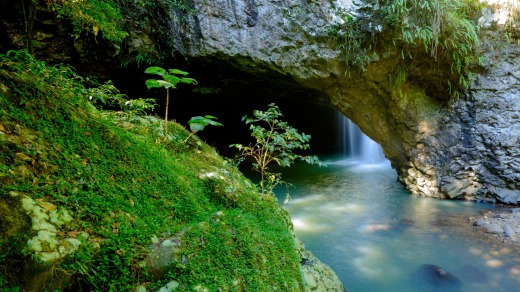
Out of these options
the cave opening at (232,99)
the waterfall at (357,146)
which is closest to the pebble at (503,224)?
the cave opening at (232,99)

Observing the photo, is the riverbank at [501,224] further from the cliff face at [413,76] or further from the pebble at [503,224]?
the cliff face at [413,76]

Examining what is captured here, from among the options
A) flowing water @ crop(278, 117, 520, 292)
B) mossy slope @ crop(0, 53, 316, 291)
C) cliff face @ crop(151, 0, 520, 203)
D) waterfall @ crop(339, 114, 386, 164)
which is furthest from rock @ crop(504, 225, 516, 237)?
waterfall @ crop(339, 114, 386, 164)

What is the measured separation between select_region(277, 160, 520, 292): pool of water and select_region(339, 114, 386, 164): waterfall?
4901 mm

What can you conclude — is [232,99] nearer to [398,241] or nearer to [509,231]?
[398,241]

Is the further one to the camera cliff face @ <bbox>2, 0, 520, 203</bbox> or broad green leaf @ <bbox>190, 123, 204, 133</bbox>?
cliff face @ <bbox>2, 0, 520, 203</bbox>

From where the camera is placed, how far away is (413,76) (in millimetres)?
6535

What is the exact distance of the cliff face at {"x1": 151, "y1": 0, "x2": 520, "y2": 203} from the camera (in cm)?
584

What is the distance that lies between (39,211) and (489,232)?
597 cm

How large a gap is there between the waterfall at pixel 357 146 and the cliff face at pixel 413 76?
18.5 ft

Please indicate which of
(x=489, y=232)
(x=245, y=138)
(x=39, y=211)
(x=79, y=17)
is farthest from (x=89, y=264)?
(x=245, y=138)

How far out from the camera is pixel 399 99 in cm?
664

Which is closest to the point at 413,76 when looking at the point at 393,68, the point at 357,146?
the point at 393,68

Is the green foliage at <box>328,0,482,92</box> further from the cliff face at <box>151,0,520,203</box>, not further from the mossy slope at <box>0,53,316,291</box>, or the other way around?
the mossy slope at <box>0,53,316,291</box>

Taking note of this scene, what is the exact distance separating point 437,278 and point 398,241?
106 cm
